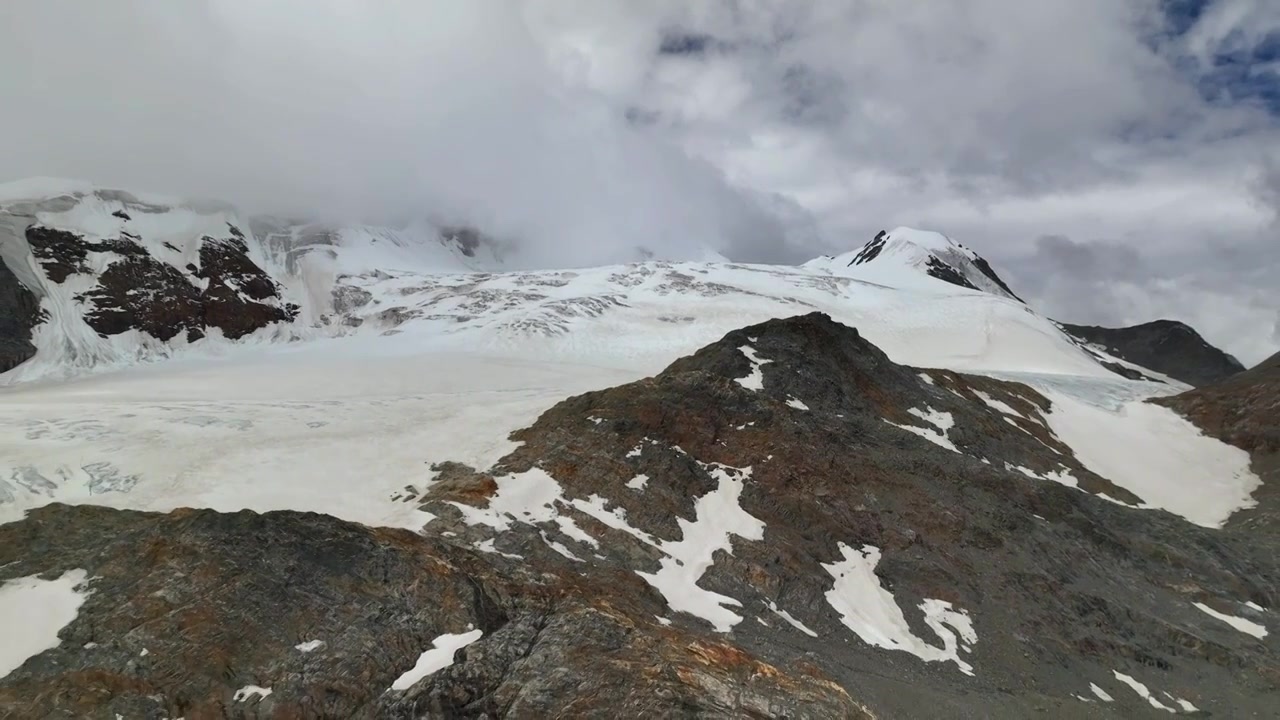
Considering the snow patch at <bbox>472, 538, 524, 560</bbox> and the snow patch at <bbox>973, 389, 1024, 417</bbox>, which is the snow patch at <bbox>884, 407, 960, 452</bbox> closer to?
the snow patch at <bbox>973, 389, 1024, 417</bbox>

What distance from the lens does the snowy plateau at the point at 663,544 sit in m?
16.2

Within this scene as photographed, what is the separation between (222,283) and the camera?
120 meters

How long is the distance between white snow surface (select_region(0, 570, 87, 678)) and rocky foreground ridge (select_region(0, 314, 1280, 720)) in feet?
1.23

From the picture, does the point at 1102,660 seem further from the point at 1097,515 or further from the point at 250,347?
the point at 250,347

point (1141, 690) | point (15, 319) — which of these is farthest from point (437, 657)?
point (15, 319)

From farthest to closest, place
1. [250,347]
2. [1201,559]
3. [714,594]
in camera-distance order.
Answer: [250,347] → [1201,559] → [714,594]

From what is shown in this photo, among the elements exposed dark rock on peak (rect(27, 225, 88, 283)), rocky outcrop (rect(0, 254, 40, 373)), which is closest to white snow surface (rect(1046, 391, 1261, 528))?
rocky outcrop (rect(0, 254, 40, 373))

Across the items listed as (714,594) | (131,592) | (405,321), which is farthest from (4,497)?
(405,321)

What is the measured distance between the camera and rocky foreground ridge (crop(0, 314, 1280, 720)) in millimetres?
15773

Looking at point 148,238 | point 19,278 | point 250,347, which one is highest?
point 148,238

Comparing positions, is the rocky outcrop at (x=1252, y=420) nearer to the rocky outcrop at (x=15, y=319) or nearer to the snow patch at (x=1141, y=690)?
the snow patch at (x=1141, y=690)

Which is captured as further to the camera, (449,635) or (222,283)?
(222,283)

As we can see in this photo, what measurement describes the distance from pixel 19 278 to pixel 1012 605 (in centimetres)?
12200

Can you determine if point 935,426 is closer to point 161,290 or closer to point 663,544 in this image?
point 663,544
